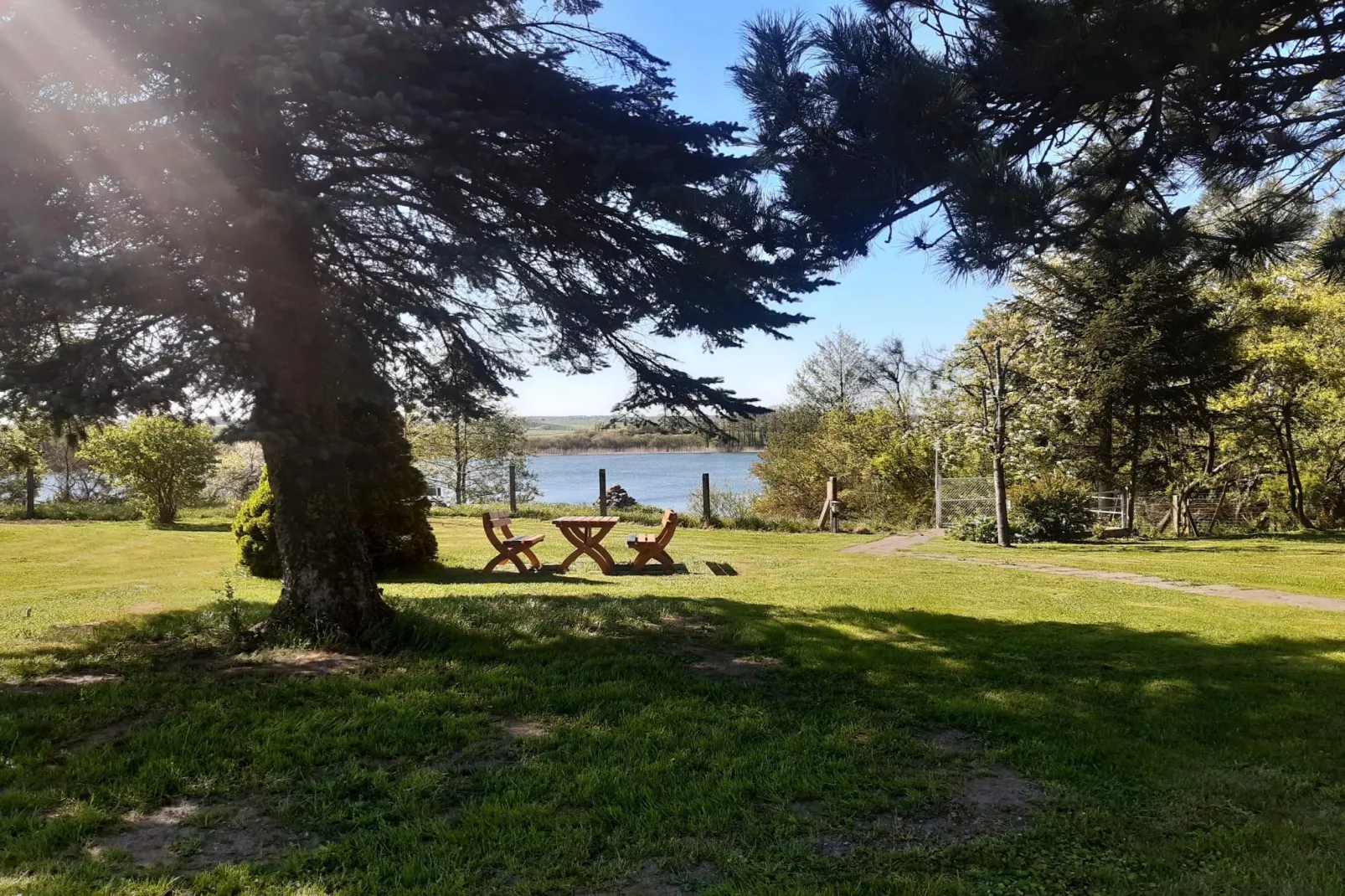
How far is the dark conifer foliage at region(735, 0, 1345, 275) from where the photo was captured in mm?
3900

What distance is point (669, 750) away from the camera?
3697 millimetres

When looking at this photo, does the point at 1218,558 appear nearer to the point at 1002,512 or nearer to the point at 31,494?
the point at 1002,512

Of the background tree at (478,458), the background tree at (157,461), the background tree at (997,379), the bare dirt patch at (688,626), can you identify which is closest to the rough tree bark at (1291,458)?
the background tree at (997,379)

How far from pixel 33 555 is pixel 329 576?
9.90 metres

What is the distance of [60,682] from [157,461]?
1541 cm

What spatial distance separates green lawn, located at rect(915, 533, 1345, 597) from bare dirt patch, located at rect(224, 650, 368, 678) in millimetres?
10523

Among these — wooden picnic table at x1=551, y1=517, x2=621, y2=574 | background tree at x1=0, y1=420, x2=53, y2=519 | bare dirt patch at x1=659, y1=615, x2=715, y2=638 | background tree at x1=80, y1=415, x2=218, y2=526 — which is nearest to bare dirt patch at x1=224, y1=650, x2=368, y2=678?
bare dirt patch at x1=659, y1=615, x2=715, y2=638

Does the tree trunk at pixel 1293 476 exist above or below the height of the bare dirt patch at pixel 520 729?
above

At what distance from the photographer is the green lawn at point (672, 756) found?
2.62 m

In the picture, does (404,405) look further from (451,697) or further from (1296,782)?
(1296,782)

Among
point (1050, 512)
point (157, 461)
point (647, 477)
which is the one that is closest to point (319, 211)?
point (157, 461)

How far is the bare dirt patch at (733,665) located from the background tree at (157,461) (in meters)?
15.4

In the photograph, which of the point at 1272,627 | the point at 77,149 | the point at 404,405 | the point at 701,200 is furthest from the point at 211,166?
the point at 1272,627

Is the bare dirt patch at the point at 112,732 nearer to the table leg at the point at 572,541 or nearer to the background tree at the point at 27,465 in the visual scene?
the table leg at the point at 572,541
